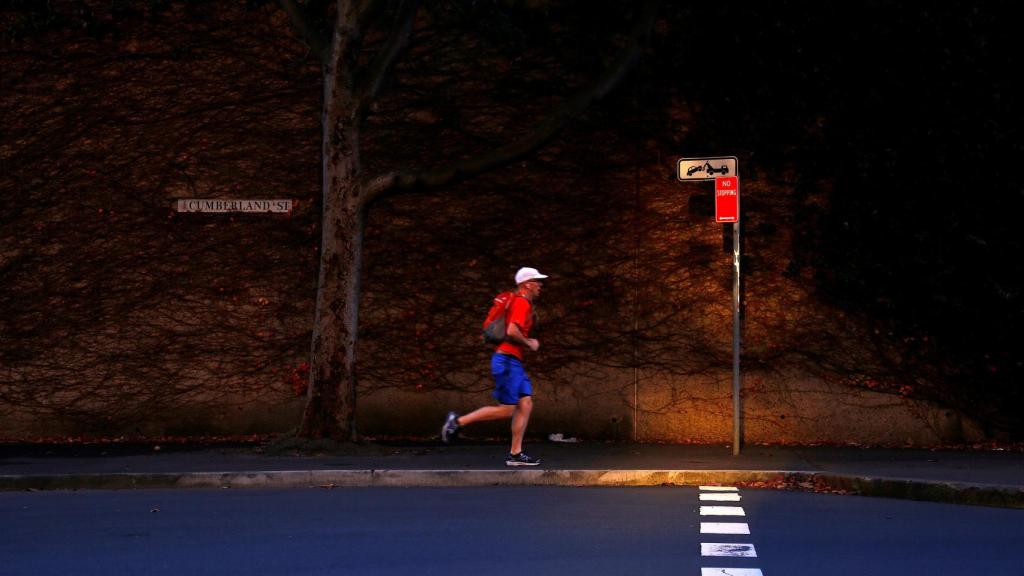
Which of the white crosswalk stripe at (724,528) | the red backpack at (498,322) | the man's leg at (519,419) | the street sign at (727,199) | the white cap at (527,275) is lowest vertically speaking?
the white crosswalk stripe at (724,528)

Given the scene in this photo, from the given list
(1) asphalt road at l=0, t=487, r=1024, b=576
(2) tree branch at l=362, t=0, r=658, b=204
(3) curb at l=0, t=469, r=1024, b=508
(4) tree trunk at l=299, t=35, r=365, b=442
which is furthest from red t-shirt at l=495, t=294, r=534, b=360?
(4) tree trunk at l=299, t=35, r=365, b=442

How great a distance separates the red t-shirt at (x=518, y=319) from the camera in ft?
43.5

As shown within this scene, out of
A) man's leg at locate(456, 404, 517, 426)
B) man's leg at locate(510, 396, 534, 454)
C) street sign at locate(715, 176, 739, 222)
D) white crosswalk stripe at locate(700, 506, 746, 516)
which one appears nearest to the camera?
white crosswalk stripe at locate(700, 506, 746, 516)

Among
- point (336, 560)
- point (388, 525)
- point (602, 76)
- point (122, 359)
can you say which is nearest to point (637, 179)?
point (602, 76)

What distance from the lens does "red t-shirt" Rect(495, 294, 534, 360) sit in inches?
522

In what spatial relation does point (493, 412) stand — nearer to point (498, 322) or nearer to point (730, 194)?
point (498, 322)

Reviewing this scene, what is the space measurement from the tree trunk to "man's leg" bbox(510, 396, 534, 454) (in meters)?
1.99

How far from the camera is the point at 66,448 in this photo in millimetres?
15273

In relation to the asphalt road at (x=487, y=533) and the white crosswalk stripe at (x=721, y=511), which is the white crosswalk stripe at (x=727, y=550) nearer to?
the asphalt road at (x=487, y=533)

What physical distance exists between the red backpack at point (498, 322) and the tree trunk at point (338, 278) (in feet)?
5.66

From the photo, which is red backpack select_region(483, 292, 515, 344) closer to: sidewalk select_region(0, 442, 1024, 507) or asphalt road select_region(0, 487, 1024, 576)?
sidewalk select_region(0, 442, 1024, 507)

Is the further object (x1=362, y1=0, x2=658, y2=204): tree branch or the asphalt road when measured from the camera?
(x1=362, y1=0, x2=658, y2=204): tree branch

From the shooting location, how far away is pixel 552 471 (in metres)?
12.7

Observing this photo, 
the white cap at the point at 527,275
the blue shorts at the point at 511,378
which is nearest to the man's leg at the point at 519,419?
the blue shorts at the point at 511,378
